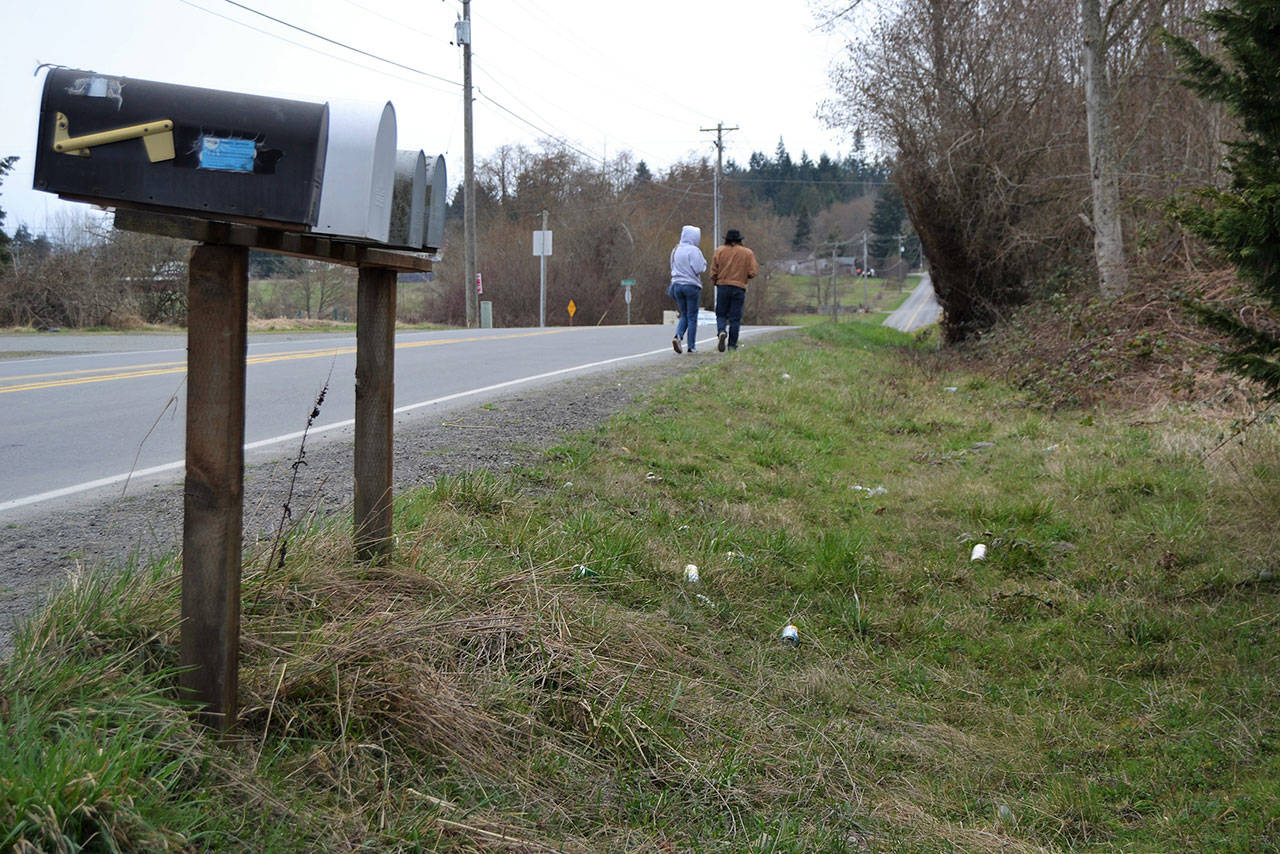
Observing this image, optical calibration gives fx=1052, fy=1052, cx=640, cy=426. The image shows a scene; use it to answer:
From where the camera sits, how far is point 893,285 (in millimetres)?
113438

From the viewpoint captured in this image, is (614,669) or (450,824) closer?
(450,824)

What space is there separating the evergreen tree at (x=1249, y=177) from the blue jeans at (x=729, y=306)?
31.9 ft

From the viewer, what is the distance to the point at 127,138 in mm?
2494

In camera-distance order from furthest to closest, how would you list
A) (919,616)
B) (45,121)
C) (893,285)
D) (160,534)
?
(893,285) → (919,616) → (160,534) → (45,121)

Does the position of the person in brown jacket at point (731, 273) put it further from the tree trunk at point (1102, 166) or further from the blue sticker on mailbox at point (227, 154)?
the blue sticker on mailbox at point (227, 154)

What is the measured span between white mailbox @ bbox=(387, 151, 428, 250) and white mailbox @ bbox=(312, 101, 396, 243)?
417 millimetres

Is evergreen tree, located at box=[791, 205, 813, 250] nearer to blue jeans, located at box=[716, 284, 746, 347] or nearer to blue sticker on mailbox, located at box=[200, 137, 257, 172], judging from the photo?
blue jeans, located at box=[716, 284, 746, 347]

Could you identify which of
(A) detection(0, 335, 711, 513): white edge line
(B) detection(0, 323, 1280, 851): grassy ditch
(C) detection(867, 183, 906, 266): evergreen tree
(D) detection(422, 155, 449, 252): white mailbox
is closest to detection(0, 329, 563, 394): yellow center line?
(A) detection(0, 335, 711, 513): white edge line

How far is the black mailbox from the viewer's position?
248cm

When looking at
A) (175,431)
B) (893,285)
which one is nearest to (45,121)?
(175,431)

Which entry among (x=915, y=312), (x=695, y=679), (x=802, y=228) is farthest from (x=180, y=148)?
(x=802, y=228)

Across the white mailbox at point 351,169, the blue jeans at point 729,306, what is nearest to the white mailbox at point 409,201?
the white mailbox at point 351,169

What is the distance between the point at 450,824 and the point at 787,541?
12.2ft

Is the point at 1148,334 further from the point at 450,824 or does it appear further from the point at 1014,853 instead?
the point at 450,824
